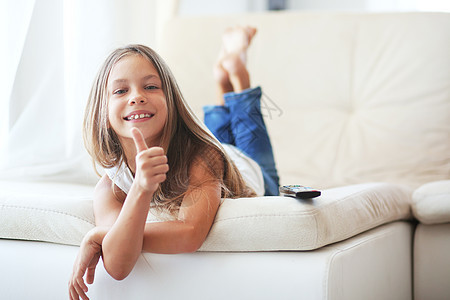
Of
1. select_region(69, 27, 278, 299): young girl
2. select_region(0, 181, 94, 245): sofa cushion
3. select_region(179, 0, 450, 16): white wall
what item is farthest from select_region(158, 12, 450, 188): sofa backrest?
select_region(179, 0, 450, 16): white wall

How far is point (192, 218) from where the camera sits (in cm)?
85

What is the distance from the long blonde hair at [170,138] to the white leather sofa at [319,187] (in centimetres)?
9

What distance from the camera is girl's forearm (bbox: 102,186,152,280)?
80 cm

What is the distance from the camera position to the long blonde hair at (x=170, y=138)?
951 millimetres

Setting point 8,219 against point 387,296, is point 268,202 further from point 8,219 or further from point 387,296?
point 8,219

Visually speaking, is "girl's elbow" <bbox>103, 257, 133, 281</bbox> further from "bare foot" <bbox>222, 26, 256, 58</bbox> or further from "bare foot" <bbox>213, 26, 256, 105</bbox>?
"bare foot" <bbox>222, 26, 256, 58</bbox>

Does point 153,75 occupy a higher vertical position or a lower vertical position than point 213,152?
higher

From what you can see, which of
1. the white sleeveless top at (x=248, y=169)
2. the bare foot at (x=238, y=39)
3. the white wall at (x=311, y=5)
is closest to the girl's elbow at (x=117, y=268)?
the white sleeveless top at (x=248, y=169)

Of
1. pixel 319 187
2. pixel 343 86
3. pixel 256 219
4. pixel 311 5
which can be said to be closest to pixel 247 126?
pixel 319 187

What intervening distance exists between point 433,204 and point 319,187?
0.39 meters

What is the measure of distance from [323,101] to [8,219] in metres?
1.07

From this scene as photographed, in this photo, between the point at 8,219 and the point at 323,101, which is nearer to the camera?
the point at 8,219

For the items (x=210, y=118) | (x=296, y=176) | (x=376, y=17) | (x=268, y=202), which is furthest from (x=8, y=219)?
(x=376, y=17)

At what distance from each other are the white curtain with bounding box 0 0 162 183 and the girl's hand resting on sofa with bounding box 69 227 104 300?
545 mm
